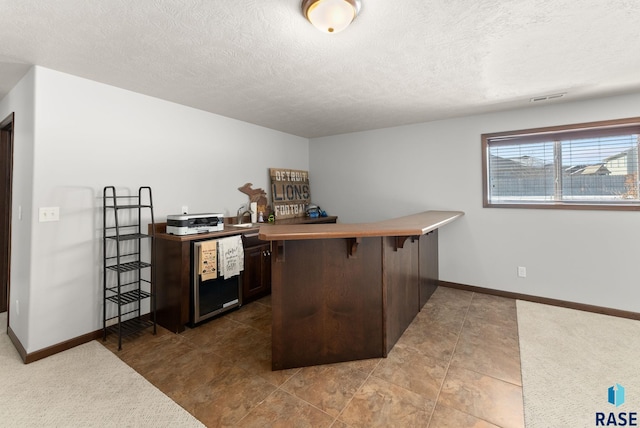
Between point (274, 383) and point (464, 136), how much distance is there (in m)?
3.69

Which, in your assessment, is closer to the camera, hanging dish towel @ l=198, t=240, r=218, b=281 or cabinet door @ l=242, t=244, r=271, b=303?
hanging dish towel @ l=198, t=240, r=218, b=281

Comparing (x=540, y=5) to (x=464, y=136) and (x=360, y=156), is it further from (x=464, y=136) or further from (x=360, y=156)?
(x=360, y=156)

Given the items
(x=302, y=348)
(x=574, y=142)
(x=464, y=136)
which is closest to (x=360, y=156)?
(x=464, y=136)

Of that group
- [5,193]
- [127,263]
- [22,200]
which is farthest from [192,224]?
[5,193]

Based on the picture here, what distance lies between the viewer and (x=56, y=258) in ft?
7.83

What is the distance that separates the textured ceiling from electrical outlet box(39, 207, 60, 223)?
1168 mm

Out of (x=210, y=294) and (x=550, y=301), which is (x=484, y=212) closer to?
(x=550, y=301)

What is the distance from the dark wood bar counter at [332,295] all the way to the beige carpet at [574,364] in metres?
1.05

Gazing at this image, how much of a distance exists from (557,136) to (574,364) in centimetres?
A: 254

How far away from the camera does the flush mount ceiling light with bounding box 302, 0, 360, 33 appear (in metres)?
1.49

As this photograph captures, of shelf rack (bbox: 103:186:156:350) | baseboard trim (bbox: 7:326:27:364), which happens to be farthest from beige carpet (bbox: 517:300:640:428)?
baseboard trim (bbox: 7:326:27:364)

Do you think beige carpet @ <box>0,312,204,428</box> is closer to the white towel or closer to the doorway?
the white towel

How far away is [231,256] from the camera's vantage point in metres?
3.08

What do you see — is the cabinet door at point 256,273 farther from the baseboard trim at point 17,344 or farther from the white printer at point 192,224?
the baseboard trim at point 17,344
